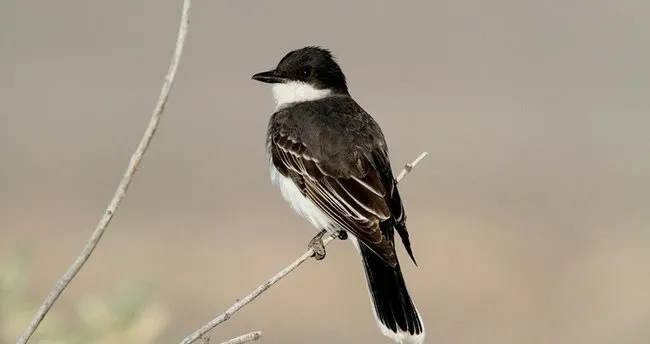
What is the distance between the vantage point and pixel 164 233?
11.6 meters

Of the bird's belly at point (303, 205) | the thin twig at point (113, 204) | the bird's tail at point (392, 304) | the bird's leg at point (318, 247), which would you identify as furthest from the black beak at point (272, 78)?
the thin twig at point (113, 204)

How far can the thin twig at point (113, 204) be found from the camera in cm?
248

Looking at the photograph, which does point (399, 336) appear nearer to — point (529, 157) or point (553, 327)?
point (553, 327)

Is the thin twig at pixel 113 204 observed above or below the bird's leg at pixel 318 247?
above

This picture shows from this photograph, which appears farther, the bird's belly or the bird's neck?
the bird's neck

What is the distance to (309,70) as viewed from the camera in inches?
241

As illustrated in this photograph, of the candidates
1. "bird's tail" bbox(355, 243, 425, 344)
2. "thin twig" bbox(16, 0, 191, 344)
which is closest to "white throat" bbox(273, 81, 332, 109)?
"bird's tail" bbox(355, 243, 425, 344)

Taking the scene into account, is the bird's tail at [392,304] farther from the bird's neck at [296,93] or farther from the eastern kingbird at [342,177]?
the bird's neck at [296,93]

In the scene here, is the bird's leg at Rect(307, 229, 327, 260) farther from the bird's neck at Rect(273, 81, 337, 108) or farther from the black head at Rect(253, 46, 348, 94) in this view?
the black head at Rect(253, 46, 348, 94)

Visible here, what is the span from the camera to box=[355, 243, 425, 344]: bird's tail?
4.62 m

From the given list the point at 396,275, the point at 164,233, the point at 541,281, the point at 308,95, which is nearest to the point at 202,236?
the point at 164,233

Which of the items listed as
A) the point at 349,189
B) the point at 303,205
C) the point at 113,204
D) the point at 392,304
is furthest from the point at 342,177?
the point at 113,204

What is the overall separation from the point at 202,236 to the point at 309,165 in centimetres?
626

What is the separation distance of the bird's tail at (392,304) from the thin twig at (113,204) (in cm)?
195
